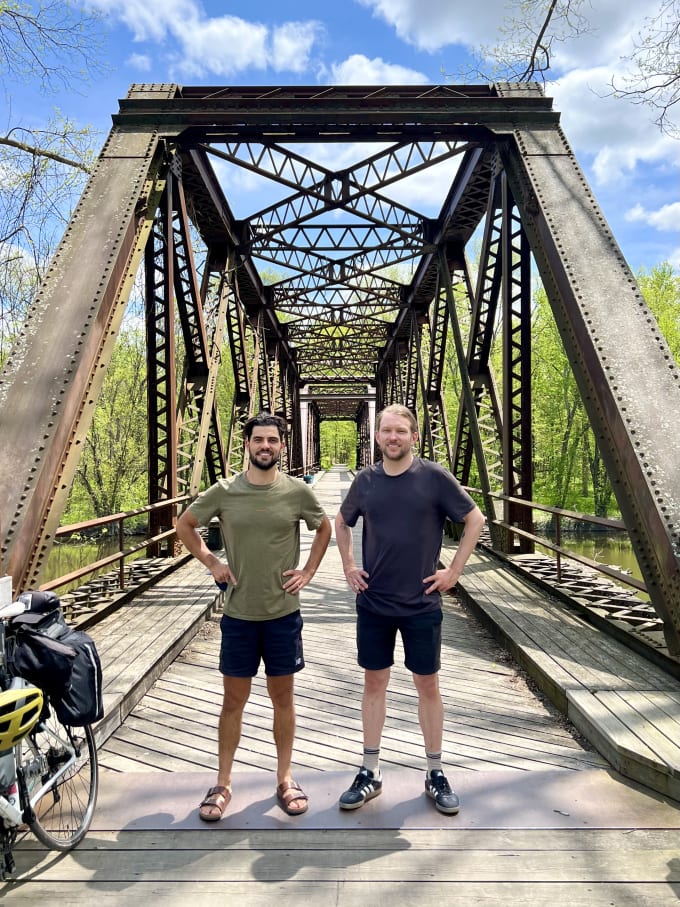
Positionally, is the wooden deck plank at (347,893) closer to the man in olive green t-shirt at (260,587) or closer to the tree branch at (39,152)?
the man in olive green t-shirt at (260,587)

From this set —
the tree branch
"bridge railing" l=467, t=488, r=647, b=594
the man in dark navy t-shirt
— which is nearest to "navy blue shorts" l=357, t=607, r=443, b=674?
the man in dark navy t-shirt

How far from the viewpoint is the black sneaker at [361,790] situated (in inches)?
108

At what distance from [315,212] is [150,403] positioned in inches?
180

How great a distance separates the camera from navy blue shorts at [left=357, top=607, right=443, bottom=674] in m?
2.82

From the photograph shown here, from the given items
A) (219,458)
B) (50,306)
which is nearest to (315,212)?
(219,458)

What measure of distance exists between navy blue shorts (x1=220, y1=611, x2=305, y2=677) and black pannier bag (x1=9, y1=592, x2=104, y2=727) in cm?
55

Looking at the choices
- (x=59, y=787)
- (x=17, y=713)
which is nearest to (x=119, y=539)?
(x=59, y=787)

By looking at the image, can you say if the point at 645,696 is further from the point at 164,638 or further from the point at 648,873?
the point at 164,638

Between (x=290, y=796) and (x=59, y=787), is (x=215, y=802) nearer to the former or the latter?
(x=290, y=796)

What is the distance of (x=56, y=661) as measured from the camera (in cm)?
237

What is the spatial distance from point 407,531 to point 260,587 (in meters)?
0.70

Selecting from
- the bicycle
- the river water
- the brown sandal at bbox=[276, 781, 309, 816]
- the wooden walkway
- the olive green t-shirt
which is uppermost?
the olive green t-shirt

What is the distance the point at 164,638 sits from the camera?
16.3ft

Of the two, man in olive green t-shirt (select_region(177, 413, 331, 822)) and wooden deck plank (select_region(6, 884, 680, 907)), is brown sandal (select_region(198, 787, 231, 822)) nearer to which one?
man in olive green t-shirt (select_region(177, 413, 331, 822))
